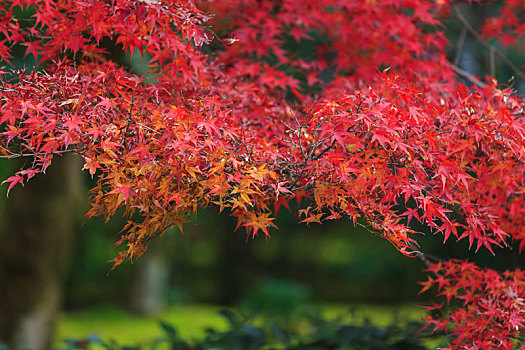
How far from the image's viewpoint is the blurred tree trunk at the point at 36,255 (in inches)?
191

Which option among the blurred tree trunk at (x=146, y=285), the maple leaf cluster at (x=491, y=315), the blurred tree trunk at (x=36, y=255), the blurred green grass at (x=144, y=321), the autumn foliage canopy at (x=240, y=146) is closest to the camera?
the autumn foliage canopy at (x=240, y=146)

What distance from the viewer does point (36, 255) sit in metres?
4.94

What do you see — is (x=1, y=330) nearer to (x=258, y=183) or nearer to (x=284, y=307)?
(x=258, y=183)

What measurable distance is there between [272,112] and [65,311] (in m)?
10.0

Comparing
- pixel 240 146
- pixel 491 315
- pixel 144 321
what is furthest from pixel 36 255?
pixel 144 321

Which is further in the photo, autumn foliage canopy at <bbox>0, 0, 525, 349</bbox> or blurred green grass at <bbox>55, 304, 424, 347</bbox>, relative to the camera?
blurred green grass at <bbox>55, 304, 424, 347</bbox>

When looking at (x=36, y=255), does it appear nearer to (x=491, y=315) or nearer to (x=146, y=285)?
(x=491, y=315)

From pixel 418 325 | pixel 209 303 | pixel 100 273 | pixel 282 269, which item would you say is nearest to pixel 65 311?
pixel 100 273

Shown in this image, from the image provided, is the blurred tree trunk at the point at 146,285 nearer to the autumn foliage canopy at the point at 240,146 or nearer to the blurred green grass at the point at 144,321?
the blurred green grass at the point at 144,321

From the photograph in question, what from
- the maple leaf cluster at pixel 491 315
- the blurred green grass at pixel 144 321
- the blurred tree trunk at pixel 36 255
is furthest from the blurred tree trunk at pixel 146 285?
the maple leaf cluster at pixel 491 315

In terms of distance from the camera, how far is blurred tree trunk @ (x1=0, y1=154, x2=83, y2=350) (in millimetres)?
4848

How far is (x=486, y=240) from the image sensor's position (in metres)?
2.23

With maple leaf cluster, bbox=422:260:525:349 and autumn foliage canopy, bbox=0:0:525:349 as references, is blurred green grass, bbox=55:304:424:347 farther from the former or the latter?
autumn foliage canopy, bbox=0:0:525:349

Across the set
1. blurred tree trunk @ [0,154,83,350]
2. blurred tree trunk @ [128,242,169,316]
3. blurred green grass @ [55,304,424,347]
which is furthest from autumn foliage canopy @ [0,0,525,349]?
blurred tree trunk @ [128,242,169,316]
